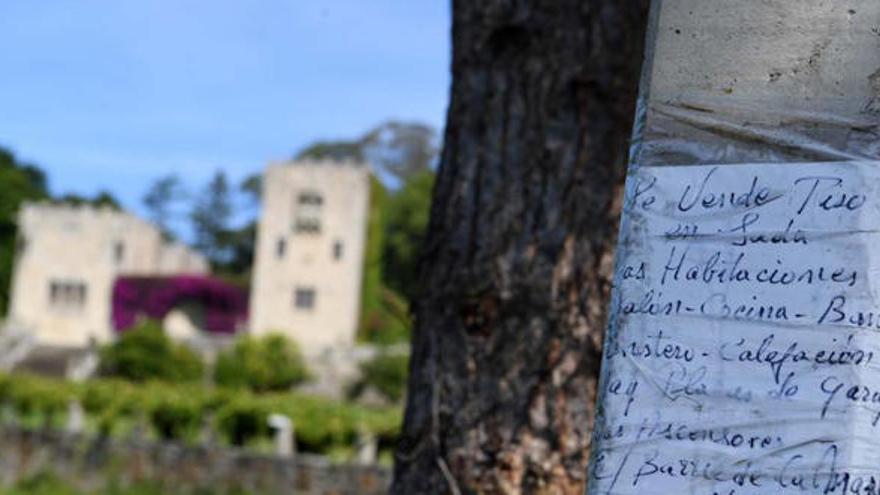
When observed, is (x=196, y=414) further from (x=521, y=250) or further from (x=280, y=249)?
(x=280, y=249)

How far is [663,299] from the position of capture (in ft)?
7.43

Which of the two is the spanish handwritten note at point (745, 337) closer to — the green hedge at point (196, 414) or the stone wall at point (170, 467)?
the stone wall at point (170, 467)

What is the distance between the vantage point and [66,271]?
49.9 m

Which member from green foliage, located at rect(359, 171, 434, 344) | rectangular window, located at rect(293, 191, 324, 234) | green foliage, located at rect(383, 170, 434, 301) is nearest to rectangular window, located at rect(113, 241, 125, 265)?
rectangular window, located at rect(293, 191, 324, 234)

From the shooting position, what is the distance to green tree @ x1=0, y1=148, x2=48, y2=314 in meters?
60.9

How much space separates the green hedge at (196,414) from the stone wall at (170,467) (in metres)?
2.02

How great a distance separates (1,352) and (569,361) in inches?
1672

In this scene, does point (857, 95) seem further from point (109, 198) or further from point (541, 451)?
point (109, 198)

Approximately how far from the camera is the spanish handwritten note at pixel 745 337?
209cm

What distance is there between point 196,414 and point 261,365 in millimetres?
16882

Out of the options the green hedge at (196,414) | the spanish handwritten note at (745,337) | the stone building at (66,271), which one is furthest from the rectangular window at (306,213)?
the spanish handwritten note at (745,337)

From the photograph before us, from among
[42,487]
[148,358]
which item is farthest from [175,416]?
[148,358]

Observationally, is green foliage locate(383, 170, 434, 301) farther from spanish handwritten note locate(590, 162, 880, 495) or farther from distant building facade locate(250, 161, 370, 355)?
spanish handwritten note locate(590, 162, 880, 495)

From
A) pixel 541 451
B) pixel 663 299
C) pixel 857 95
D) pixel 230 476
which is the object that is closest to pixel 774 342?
pixel 663 299
